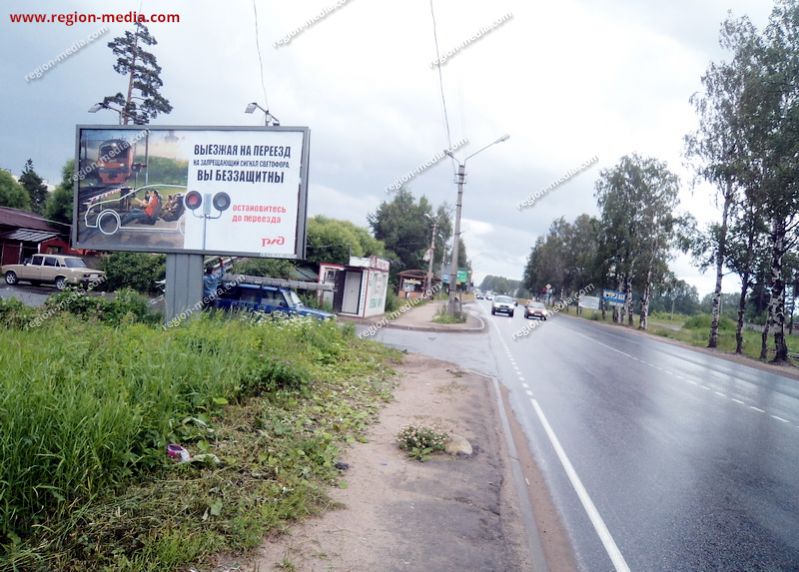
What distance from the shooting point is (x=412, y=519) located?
4.38 metres

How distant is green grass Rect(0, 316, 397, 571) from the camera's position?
3201mm

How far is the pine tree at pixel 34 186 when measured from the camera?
54.4 m

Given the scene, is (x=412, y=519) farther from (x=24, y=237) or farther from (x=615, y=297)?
(x=615, y=297)

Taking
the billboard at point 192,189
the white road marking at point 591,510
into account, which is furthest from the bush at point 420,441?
the billboard at point 192,189

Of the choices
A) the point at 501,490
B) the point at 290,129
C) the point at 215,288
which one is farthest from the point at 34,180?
the point at 501,490

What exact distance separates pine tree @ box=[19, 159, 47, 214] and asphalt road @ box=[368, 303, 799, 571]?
55.4m

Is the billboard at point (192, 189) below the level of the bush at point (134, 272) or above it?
above

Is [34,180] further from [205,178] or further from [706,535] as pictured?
[706,535]

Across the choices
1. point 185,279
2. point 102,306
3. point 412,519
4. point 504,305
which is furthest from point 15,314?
point 504,305

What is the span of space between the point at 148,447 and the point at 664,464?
18.9 ft

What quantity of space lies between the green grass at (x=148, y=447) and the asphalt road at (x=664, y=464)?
2443mm

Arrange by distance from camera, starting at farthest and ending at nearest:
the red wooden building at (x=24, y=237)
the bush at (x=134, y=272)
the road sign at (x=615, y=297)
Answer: the road sign at (x=615, y=297), the red wooden building at (x=24, y=237), the bush at (x=134, y=272)

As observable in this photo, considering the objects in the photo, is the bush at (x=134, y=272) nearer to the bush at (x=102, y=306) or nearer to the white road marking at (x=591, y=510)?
the bush at (x=102, y=306)

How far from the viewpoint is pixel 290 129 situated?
40.0 feet
